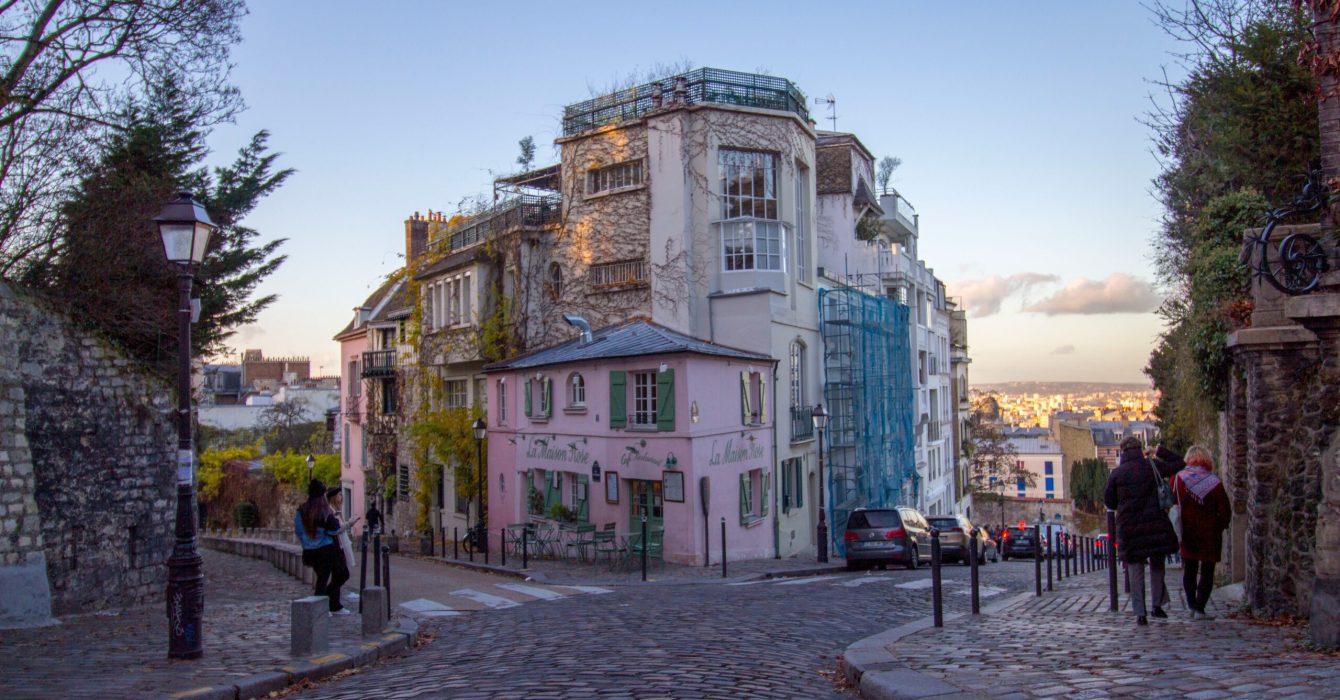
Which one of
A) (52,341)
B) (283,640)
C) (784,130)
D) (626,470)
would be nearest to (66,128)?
(52,341)

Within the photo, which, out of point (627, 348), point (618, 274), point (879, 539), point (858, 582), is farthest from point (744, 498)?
point (618, 274)

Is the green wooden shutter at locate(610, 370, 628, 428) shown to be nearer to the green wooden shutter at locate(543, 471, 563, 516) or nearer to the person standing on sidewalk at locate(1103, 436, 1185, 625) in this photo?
the green wooden shutter at locate(543, 471, 563, 516)

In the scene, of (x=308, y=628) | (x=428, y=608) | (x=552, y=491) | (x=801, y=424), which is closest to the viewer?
(x=308, y=628)

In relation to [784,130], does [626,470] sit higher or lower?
lower

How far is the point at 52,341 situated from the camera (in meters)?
13.9

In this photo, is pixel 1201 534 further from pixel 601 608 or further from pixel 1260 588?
pixel 601 608

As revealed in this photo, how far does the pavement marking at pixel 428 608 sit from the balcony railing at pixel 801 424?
15723 mm

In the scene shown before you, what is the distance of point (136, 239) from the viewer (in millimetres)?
15352

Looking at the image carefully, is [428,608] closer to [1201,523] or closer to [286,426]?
[1201,523]

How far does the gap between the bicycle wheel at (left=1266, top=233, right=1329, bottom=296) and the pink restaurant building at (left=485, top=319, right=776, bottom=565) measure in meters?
14.5

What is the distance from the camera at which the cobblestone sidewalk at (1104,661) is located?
19.2ft

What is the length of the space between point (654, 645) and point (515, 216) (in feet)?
83.6

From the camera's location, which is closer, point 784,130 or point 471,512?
point 784,130

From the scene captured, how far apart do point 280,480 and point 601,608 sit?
37581 mm
